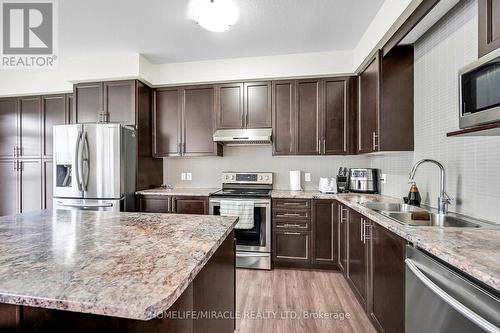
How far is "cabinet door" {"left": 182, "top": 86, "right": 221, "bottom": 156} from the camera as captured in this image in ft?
10.9

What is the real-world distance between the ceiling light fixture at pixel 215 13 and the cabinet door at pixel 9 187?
3.86 meters

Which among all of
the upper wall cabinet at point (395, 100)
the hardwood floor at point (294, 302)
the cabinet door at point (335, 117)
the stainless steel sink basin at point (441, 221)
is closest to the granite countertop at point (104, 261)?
the hardwood floor at point (294, 302)

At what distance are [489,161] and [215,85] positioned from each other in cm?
287

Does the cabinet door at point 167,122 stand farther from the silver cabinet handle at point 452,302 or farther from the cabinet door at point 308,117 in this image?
the silver cabinet handle at point 452,302

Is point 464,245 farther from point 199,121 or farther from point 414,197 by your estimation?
point 199,121

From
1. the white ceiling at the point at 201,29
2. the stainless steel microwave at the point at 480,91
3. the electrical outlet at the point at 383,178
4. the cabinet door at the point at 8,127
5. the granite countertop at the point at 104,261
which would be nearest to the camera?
the granite countertop at the point at 104,261

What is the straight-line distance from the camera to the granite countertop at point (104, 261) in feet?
2.01

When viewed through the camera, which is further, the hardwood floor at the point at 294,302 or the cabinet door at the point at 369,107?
the cabinet door at the point at 369,107

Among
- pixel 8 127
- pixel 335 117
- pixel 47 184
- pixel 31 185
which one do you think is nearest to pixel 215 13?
pixel 335 117

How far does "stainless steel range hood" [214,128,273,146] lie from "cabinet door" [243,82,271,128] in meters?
0.10

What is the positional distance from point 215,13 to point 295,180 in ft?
7.20

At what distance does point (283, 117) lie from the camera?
10.4ft

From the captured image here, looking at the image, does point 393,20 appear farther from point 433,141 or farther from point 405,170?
point 405,170

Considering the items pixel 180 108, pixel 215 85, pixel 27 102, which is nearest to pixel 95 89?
pixel 180 108
